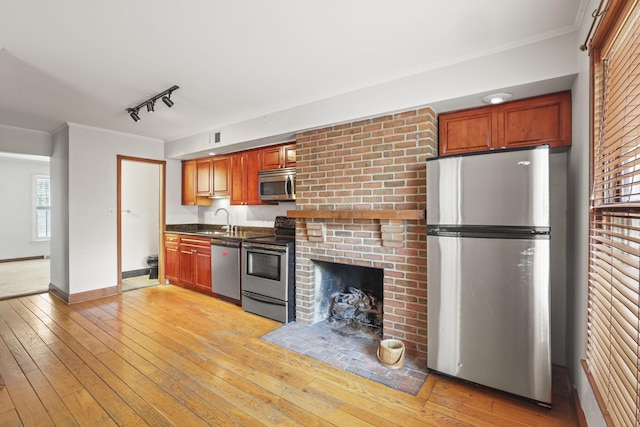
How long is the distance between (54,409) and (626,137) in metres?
3.45

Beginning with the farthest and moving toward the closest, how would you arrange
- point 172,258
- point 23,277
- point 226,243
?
point 23,277 < point 172,258 < point 226,243

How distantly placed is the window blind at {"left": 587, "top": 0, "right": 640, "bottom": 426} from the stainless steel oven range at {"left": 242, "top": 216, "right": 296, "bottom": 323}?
258 cm

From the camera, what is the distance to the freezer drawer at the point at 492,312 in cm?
198

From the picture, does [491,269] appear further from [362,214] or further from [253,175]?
[253,175]

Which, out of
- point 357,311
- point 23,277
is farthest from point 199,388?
point 23,277

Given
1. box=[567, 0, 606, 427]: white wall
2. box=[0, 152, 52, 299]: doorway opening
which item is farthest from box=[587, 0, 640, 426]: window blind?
box=[0, 152, 52, 299]: doorway opening

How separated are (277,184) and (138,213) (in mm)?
3553

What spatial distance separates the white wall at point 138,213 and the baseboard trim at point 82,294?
113cm

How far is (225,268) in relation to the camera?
13.6ft

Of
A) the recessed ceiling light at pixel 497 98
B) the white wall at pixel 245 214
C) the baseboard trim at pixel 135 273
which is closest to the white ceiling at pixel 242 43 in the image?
the recessed ceiling light at pixel 497 98

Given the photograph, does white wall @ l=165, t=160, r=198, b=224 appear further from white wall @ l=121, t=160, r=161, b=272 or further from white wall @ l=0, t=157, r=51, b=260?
white wall @ l=0, t=157, r=51, b=260

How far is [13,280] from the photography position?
17.5ft

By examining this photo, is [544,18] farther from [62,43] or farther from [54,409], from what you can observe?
[54,409]

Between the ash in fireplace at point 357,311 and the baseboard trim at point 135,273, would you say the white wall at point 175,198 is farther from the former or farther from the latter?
the ash in fireplace at point 357,311
